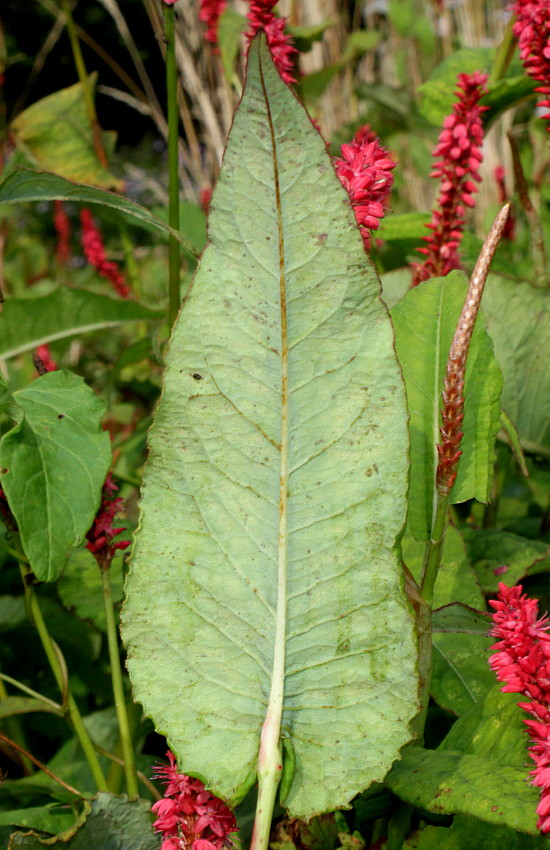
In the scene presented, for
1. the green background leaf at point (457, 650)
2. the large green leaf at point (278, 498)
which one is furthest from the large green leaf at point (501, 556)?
the large green leaf at point (278, 498)

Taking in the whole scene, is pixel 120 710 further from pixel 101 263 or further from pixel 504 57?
pixel 101 263

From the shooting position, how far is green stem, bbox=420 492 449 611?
0.59 meters

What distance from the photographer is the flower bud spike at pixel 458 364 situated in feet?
1.71

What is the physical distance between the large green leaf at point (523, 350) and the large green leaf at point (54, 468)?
53cm

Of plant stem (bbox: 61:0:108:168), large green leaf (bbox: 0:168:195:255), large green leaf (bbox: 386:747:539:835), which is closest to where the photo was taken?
large green leaf (bbox: 386:747:539:835)

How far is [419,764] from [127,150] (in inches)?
381

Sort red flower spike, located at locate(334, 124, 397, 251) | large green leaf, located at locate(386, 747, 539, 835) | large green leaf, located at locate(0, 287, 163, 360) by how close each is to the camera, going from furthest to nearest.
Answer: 1. large green leaf, located at locate(0, 287, 163, 360)
2. red flower spike, located at locate(334, 124, 397, 251)
3. large green leaf, located at locate(386, 747, 539, 835)

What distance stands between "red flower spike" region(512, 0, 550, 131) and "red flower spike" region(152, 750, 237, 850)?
2.27ft

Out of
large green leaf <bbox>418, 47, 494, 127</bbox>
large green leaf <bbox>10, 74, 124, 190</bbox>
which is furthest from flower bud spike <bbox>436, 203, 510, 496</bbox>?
large green leaf <bbox>10, 74, 124, 190</bbox>

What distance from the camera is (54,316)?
119 centimetres

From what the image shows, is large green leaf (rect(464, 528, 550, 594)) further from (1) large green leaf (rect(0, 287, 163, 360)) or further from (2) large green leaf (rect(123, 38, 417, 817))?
(1) large green leaf (rect(0, 287, 163, 360))

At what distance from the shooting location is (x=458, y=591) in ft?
2.78

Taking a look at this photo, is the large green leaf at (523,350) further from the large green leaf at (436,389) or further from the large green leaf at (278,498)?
the large green leaf at (278,498)

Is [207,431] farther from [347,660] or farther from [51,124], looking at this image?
[51,124]
